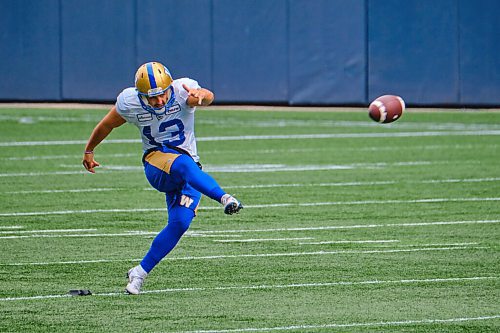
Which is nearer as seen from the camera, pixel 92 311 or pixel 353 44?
pixel 92 311

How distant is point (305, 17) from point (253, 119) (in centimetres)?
303

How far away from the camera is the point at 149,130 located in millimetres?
9156

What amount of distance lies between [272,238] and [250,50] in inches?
646

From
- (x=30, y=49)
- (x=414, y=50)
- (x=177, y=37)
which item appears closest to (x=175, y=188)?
(x=414, y=50)

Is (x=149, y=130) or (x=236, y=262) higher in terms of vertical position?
(x=149, y=130)

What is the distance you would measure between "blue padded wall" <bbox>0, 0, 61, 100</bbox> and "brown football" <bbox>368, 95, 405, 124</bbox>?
18549 millimetres

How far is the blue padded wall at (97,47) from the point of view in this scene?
1099 inches

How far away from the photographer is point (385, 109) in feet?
33.6

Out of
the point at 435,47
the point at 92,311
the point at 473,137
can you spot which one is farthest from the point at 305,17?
the point at 92,311

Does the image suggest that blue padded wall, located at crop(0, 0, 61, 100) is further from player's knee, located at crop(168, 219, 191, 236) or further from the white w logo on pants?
player's knee, located at crop(168, 219, 191, 236)

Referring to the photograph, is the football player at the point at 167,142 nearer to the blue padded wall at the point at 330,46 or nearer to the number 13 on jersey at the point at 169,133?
the number 13 on jersey at the point at 169,133

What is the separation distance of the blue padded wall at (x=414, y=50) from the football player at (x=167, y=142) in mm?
17892

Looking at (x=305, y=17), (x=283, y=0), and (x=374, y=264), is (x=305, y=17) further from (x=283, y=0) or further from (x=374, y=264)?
(x=374, y=264)

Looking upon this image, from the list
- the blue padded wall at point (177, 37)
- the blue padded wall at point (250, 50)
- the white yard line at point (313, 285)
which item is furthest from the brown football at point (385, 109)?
the blue padded wall at point (177, 37)
